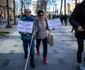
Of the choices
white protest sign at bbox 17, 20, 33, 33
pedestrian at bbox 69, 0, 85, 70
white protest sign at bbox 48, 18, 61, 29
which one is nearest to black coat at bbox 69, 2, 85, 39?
pedestrian at bbox 69, 0, 85, 70

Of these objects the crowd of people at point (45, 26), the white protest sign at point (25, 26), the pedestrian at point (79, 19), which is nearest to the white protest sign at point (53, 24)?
the crowd of people at point (45, 26)

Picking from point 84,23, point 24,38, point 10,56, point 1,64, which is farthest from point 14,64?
point 84,23

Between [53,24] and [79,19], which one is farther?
[53,24]

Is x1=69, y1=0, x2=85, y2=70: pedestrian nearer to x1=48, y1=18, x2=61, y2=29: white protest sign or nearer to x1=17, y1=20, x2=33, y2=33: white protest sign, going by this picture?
x1=17, y1=20, x2=33, y2=33: white protest sign

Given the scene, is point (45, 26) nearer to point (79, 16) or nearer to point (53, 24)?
point (53, 24)

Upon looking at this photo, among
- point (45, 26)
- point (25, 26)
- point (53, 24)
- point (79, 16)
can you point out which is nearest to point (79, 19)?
point (79, 16)

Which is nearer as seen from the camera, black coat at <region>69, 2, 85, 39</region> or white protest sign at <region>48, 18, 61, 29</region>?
black coat at <region>69, 2, 85, 39</region>

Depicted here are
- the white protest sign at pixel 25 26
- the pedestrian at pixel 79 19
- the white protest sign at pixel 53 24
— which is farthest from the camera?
the white protest sign at pixel 53 24

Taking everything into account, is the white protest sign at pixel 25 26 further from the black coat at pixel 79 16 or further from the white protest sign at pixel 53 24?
the black coat at pixel 79 16

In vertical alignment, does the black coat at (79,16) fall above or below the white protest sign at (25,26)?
above

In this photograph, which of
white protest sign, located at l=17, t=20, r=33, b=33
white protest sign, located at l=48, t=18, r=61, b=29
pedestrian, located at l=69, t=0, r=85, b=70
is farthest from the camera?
white protest sign, located at l=48, t=18, r=61, b=29

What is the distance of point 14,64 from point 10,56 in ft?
5.33

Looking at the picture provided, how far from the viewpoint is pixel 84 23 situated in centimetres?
661

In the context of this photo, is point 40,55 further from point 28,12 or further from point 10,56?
point 28,12
